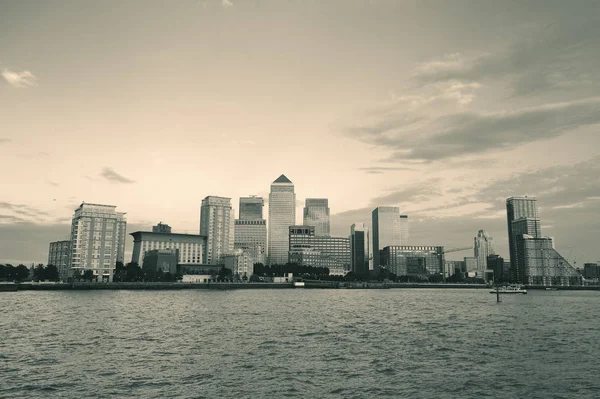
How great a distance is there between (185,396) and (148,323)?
50080 mm

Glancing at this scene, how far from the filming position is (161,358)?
163 feet

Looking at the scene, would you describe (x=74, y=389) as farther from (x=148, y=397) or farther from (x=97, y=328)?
(x=97, y=328)

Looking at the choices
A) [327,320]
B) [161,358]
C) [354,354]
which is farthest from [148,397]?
[327,320]

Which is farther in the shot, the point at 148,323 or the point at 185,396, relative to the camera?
the point at 148,323

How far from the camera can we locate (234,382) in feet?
131

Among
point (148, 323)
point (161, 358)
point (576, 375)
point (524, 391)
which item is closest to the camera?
point (524, 391)

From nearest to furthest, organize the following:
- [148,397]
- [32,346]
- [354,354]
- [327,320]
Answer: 1. [148,397]
2. [354,354]
3. [32,346]
4. [327,320]

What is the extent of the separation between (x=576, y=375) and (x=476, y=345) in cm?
1696

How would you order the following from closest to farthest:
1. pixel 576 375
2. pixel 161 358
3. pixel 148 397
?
pixel 148 397 → pixel 576 375 → pixel 161 358

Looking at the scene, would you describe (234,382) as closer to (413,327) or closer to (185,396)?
(185,396)

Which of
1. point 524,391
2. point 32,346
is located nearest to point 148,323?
→ point 32,346

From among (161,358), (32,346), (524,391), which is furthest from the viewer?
(32,346)

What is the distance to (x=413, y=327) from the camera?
78.2m

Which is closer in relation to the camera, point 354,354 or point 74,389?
point 74,389
